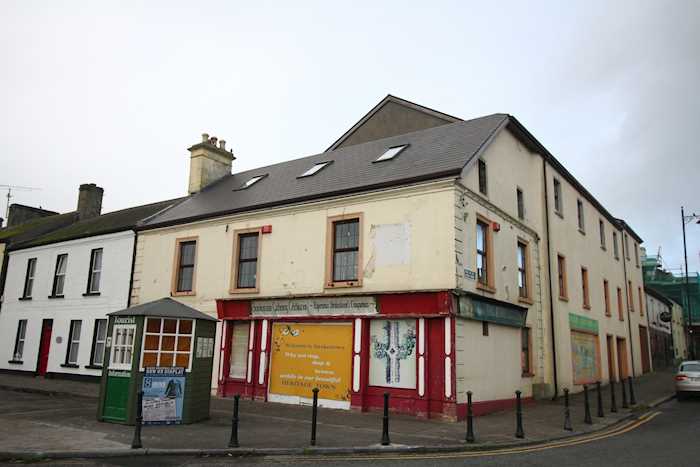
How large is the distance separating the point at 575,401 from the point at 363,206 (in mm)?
9764

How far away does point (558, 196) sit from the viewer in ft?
73.1

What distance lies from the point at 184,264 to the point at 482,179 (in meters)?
11.5

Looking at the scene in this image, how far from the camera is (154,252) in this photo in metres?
21.2

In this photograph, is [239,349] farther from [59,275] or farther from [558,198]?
[558,198]

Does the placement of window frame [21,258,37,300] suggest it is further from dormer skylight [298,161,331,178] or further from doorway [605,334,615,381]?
doorway [605,334,615,381]

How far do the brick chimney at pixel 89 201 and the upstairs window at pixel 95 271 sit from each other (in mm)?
6945

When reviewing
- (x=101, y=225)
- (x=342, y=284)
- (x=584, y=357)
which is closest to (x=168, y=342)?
(x=342, y=284)

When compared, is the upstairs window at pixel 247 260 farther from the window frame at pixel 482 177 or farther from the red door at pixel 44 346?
the red door at pixel 44 346

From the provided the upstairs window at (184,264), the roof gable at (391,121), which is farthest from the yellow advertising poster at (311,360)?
the roof gable at (391,121)

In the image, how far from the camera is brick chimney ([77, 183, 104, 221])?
29688mm

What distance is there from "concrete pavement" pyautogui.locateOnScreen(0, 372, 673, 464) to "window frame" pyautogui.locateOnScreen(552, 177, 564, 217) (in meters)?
8.45

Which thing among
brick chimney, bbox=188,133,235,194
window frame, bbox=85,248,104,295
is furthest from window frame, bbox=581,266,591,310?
window frame, bbox=85,248,104,295

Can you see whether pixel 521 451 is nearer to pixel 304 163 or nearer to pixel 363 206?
pixel 363 206

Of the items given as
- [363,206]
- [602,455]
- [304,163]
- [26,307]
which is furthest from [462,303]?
[26,307]
